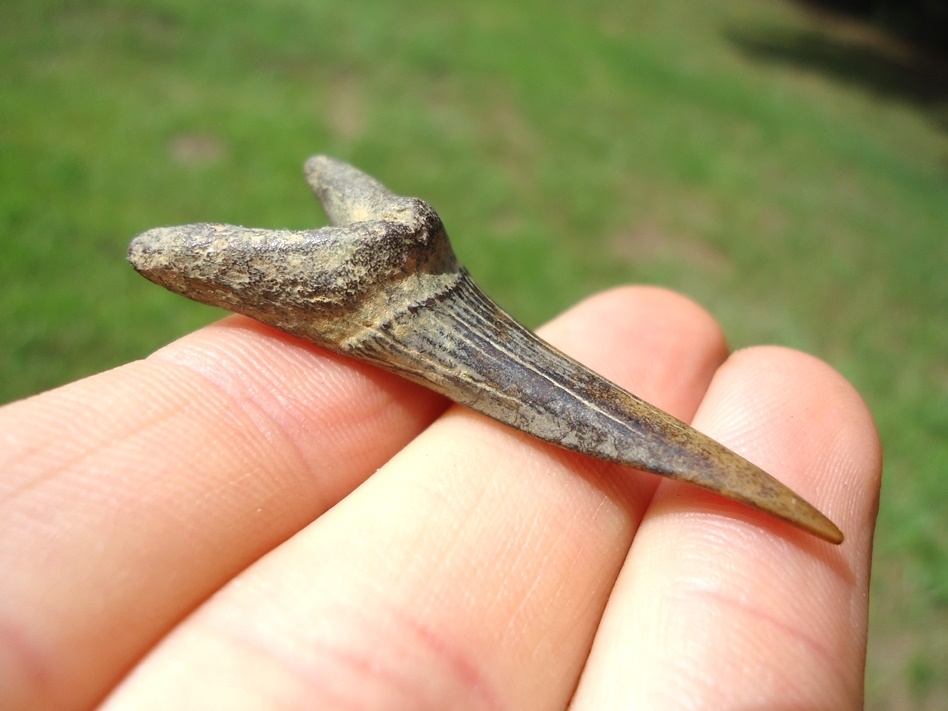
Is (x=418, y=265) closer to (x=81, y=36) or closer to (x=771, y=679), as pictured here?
(x=771, y=679)

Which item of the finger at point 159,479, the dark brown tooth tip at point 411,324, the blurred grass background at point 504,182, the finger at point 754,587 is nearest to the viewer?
the finger at point 159,479

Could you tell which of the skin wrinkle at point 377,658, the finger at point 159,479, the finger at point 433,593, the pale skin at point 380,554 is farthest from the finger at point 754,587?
the finger at point 159,479

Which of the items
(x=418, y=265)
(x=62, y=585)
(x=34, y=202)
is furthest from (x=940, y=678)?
(x=34, y=202)

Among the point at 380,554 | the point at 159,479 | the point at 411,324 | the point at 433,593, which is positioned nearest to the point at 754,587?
the point at 433,593

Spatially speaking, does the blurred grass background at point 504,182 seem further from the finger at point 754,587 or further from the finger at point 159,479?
the finger at point 159,479

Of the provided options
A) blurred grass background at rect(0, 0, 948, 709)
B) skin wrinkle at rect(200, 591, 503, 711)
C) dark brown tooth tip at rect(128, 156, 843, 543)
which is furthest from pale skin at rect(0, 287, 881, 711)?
blurred grass background at rect(0, 0, 948, 709)
